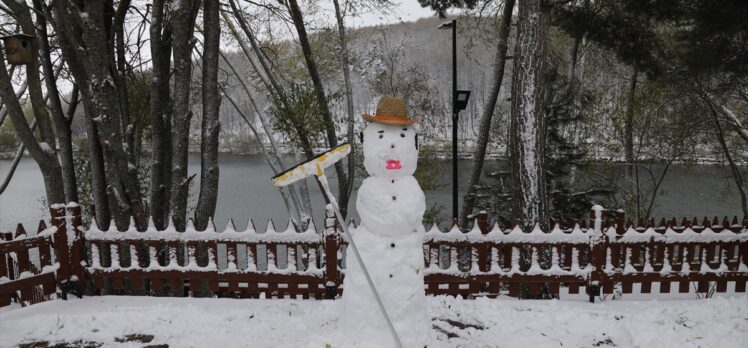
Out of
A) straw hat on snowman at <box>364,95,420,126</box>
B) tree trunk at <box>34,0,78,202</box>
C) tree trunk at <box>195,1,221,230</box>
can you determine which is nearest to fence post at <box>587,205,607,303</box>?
straw hat on snowman at <box>364,95,420,126</box>

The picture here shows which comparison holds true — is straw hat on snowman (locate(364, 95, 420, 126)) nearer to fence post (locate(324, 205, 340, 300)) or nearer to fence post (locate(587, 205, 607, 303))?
fence post (locate(324, 205, 340, 300))

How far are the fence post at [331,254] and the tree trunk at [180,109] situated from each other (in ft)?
8.41

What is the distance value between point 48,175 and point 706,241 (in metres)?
9.50

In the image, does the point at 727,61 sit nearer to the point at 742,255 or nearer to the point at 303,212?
the point at 742,255

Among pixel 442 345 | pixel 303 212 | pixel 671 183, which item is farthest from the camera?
pixel 671 183

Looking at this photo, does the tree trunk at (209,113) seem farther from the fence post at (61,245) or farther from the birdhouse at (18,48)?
the birdhouse at (18,48)

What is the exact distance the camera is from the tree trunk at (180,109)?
6375mm

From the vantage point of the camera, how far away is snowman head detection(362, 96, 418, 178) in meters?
3.90

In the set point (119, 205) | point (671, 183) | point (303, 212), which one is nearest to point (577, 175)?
point (303, 212)

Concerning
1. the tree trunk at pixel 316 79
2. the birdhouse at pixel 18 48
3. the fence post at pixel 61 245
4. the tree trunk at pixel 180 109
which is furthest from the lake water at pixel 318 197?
the birdhouse at pixel 18 48

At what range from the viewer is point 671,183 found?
25516mm

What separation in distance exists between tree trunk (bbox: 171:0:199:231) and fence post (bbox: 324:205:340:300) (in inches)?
101

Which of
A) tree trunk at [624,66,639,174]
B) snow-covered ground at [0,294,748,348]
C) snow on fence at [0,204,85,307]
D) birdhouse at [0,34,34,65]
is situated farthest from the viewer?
tree trunk at [624,66,639,174]

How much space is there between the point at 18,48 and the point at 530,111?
7432 millimetres
